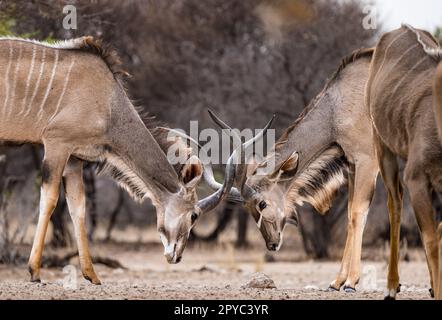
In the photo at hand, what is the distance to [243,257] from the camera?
49.8 feet

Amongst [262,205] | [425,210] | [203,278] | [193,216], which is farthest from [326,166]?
[203,278]

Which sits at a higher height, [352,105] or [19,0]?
[19,0]

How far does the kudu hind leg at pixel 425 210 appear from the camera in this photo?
4.70m

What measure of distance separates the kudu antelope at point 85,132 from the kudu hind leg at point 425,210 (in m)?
2.57

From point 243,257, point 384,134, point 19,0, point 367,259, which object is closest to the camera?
Answer: point 384,134

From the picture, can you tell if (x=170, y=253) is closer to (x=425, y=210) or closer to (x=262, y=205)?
(x=262, y=205)

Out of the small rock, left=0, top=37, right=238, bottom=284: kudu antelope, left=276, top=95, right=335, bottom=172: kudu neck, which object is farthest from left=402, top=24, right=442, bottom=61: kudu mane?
the small rock

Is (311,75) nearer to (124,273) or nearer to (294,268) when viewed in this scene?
(294,268)

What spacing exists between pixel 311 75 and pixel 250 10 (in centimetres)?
301

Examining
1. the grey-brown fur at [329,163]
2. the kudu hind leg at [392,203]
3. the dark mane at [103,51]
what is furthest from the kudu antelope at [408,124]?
the dark mane at [103,51]

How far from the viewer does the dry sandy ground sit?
5965 millimetres

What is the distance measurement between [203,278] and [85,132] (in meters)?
4.70

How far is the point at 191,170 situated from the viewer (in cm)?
733
